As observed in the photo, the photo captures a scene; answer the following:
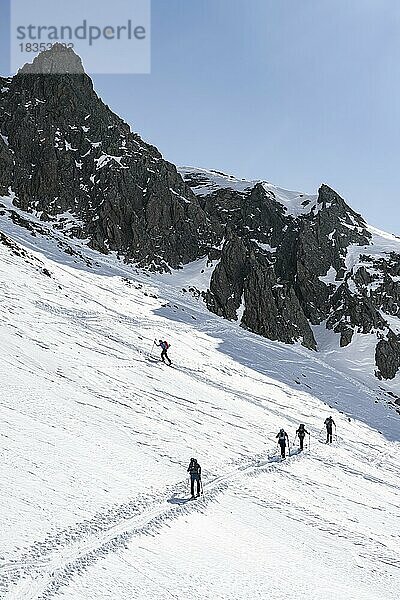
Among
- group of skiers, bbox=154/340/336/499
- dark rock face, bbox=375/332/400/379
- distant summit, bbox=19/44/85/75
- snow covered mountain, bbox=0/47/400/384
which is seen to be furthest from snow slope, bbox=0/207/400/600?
distant summit, bbox=19/44/85/75

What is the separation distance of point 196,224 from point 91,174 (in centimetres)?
2145

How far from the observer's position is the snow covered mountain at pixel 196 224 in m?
78.7

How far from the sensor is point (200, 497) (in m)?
17.2

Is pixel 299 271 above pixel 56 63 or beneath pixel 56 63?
beneath

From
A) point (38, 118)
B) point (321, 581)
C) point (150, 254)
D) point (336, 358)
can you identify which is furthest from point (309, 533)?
point (38, 118)

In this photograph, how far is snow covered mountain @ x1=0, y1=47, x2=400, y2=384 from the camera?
258 ft

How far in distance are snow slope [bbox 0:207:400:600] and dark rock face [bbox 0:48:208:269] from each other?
42.2m

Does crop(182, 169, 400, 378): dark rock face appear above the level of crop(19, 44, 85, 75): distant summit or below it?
below

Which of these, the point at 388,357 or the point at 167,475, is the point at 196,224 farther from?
the point at 167,475

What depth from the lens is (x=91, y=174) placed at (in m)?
91.5

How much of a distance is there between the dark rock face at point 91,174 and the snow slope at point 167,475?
42.2m

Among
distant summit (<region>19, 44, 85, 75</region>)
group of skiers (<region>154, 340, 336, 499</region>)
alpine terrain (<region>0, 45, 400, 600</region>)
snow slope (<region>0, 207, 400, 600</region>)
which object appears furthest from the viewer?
distant summit (<region>19, 44, 85, 75</region>)

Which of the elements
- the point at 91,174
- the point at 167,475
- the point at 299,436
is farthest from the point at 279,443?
the point at 91,174

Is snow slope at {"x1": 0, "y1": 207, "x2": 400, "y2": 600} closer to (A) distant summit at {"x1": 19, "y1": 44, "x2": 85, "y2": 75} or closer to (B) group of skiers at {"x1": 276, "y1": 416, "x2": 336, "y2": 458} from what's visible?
(B) group of skiers at {"x1": 276, "y1": 416, "x2": 336, "y2": 458}
